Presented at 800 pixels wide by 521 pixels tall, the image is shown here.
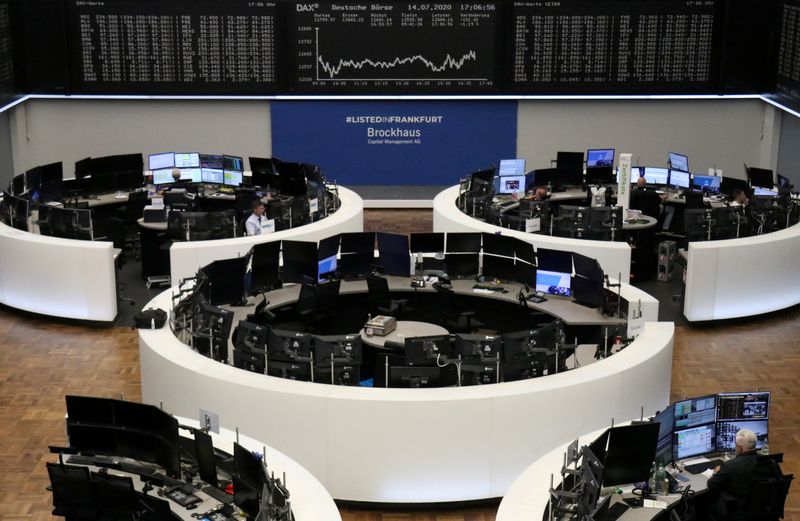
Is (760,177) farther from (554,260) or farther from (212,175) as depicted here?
(212,175)

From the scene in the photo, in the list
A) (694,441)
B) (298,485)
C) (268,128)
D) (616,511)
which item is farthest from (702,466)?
(268,128)

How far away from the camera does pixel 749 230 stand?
14164mm

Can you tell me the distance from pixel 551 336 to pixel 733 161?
10.2 m

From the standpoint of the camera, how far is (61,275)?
12945 mm

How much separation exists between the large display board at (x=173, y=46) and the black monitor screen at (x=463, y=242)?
667cm

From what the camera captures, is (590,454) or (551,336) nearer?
(590,454)

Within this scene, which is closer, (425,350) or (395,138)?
(425,350)

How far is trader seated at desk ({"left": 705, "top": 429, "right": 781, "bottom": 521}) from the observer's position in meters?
7.59

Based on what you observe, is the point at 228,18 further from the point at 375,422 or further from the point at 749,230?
the point at 375,422

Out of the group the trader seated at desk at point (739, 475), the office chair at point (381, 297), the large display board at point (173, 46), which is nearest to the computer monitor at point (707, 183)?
the office chair at point (381, 297)

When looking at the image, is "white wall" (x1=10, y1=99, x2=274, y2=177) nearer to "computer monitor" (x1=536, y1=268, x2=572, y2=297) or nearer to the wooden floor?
the wooden floor

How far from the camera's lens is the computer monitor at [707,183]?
16.0 metres

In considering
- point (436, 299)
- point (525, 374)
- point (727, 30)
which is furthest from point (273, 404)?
point (727, 30)

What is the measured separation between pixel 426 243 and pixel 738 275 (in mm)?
3598
